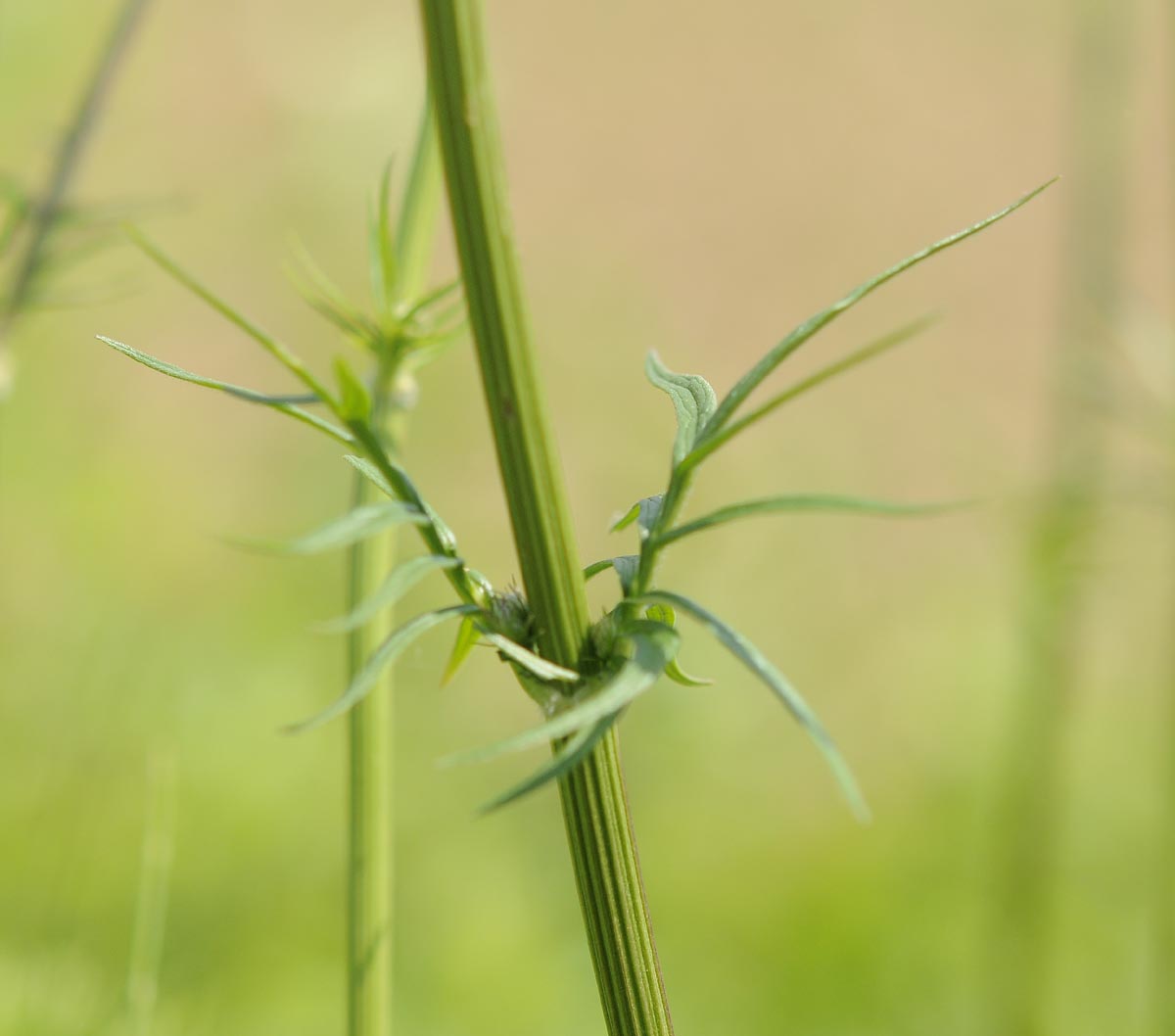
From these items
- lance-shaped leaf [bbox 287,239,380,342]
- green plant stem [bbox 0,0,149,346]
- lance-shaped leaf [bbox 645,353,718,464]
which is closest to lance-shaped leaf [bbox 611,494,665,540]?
lance-shaped leaf [bbox 645,353,718,464]

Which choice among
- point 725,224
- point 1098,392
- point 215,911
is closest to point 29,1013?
point 215,911

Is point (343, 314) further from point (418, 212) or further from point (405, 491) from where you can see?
point (405, 491)

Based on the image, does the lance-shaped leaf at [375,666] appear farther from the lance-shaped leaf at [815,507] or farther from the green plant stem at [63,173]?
the green plant stem at [63,173]

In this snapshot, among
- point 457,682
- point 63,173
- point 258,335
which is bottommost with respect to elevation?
point 457,682

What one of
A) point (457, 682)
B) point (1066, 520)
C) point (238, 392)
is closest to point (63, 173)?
point (238, 392)

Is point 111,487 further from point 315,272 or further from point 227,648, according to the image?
point 315,272

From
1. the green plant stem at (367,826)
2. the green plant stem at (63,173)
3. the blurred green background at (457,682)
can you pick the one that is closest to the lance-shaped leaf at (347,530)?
the green plant stem at (367,826)

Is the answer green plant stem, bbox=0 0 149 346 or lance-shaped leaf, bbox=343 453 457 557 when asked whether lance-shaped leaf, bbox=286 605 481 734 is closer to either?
A: lance-shaped leaf, bbox=343 453 457 557
